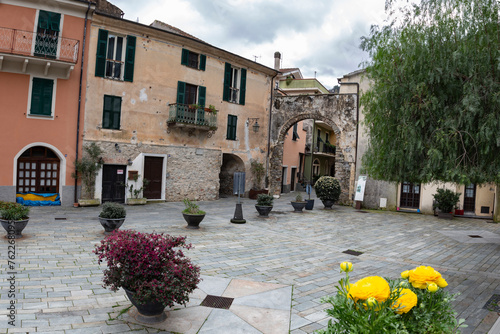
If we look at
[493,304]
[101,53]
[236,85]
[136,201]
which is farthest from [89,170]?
[493,304]

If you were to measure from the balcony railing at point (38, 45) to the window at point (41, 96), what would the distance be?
108 centimetres

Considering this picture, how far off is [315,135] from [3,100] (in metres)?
25.5

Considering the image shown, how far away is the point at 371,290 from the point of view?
7.11 ft

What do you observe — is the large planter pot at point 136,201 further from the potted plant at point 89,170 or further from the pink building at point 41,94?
the pink building at point 41,94

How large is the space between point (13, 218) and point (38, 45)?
879 cm

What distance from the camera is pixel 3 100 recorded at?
13156 millimetres

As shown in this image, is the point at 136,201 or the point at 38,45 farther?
the point at 136,201

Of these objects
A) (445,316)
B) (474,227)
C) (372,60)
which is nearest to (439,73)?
(372,60)

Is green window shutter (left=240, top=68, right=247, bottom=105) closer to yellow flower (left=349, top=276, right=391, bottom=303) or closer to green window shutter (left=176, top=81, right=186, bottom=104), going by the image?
green window shutter (left=176, top=81, right=186, bottom=104)

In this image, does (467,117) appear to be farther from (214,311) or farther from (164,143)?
(164,143)

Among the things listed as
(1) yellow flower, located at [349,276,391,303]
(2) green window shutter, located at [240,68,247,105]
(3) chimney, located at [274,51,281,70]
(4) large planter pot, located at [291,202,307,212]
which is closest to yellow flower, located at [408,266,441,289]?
(1) yellow flower, located at [349,276,391,303]

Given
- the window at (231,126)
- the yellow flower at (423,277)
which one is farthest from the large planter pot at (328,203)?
the yellow flower at (423,277)

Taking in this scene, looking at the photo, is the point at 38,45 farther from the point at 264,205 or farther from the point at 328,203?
the point at 328,203

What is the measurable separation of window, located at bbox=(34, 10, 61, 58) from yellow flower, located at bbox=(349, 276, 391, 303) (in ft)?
51.1
